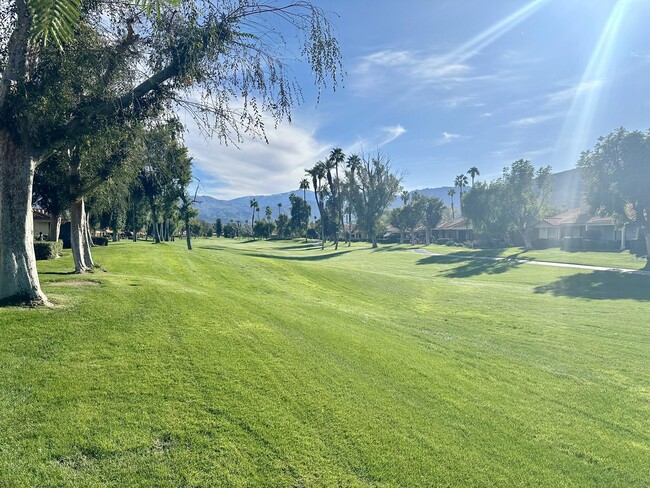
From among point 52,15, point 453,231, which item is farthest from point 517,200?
point 52,15

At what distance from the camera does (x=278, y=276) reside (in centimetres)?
2141

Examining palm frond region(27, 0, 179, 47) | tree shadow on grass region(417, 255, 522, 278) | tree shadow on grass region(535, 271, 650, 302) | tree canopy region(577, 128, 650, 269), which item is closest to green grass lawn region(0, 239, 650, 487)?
palm frond region(27, 0, 179, 47)

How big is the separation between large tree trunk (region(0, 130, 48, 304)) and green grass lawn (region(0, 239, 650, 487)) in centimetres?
79

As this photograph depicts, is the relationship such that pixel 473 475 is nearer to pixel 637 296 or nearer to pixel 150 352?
pixel 150 352

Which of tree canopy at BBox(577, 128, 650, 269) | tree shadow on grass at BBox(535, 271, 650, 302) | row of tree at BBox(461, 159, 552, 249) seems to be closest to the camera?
tree shadow on grass at BBox(535, 271, 650, 302)

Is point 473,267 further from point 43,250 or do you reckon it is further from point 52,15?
point 52,15

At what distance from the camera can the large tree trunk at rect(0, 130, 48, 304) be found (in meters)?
7.35

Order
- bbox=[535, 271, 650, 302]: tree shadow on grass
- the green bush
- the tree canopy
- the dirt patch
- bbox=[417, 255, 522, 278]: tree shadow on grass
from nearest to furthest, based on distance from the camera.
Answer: the dirt patch → the green bush → bbox=[535, 271, 650, 302]: tree shadow on grass → the tree canopy → bbox=[417, 255, 522, 278]: tree shadow on grass

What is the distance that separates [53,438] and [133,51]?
27.2 ft

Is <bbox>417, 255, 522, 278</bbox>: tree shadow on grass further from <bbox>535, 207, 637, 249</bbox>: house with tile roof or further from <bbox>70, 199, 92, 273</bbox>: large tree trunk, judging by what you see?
<bbox>70, 199, 92, 273</bbox>: large tree trunk

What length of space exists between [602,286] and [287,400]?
1104 inches

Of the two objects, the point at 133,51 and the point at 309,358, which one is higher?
the point at 133,51

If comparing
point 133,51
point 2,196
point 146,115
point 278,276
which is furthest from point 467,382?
point 278,276

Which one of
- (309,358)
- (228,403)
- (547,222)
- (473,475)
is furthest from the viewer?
(547,222)
